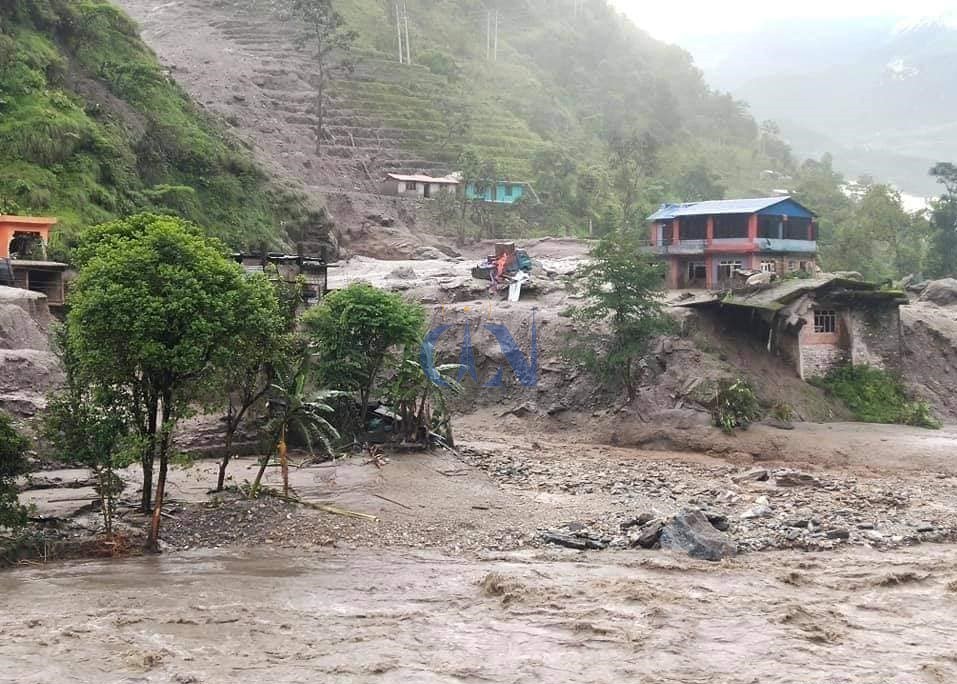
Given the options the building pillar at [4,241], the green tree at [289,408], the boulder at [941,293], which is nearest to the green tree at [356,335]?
the green tree at [289,408]

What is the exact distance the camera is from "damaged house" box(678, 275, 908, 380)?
34688 millimetres

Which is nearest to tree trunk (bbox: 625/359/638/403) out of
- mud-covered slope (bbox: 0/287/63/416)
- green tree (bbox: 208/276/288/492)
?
green tree (bbox: 208/276/288/492)

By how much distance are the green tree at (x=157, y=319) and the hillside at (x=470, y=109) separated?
39627 mm

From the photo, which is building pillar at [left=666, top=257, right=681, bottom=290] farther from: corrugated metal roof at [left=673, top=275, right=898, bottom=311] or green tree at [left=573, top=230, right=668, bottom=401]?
green tree at [left=573, top=230, right=668, bottom=401]

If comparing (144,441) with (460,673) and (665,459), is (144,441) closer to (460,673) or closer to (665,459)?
(460,673)

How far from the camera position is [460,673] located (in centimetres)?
1330

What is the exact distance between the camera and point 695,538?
62.6ft

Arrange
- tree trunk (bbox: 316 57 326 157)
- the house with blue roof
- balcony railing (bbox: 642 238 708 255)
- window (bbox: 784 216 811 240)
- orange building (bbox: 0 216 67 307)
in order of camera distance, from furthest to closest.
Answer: tree trunk (bbox: 316 57 326 157) → balcony railing (bbox: 642 238 708 255) → window (bbox: 784 216 811 240) → the house with blue roof → orange building (bbox: 0 216 67 307)

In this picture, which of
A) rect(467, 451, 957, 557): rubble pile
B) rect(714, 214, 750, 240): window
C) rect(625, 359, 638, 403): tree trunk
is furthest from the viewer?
rect(714, 214, 750, 240): window

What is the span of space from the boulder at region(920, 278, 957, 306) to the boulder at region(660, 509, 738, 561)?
1117 inches

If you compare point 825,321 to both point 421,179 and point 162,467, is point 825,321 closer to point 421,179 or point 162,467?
point 162,467

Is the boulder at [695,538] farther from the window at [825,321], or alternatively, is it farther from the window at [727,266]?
the window at [727,266]

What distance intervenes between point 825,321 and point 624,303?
26.4 feet

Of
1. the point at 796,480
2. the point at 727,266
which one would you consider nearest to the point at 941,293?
the point at 727,266
